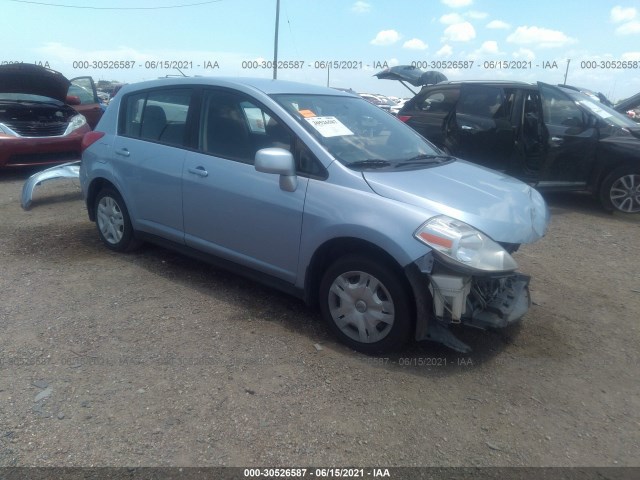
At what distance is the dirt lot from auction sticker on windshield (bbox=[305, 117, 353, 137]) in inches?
53.0

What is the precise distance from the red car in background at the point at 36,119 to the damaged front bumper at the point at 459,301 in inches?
295

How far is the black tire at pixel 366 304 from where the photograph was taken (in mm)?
3279

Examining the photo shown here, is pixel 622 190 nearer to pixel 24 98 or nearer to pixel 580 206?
pixel 580 206

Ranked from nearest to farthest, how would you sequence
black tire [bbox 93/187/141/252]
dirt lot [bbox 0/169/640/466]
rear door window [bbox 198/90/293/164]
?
dirt lot [bbox 0/169/640/466], rear door window [bbox 198/90/293/164], black tire [bbox 93/187/141/252]

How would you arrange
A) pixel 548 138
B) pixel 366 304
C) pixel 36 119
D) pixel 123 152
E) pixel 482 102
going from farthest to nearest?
pixel 36 119
pixel 482 102
pixel 548 138
pixel 123 152
pixel 366 304

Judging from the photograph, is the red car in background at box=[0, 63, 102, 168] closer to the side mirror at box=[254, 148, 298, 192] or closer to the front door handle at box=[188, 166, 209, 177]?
the front door handle at box=[188, 166, 209, 177]

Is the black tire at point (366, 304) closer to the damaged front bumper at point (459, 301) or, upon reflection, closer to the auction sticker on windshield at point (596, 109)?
the damaged front bumper at point (459, 301)

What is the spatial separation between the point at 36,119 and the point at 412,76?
6.94 m

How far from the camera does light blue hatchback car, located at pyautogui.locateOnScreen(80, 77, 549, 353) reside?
126 inches

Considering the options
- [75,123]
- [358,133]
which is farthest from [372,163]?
[75,123]

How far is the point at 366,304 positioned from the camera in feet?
11.2

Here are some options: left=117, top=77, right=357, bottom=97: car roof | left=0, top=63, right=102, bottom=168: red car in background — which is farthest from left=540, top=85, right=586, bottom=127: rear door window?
left=0, top=63, right=102, bottom=168: red car in background

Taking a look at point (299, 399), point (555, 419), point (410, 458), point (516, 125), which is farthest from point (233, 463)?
point (516, 125)

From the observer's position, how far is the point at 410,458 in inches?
102
